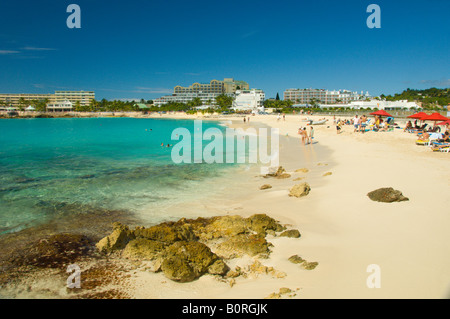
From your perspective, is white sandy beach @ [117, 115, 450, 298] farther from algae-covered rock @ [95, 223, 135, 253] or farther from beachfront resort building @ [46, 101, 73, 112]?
beachfront resort building @ [46, 101, 73, 112]

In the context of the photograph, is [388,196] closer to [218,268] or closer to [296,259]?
[296,259]

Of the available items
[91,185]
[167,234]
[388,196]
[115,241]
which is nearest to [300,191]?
[388,196]

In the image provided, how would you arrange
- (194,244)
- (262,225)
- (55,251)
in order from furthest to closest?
(262,225), (55,251), (194,244)

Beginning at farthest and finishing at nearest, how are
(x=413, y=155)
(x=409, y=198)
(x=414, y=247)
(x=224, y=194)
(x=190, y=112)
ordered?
1. (x=190, y=112)
2. (x=413, y=155)
3. (x=224, y=194)
4. (x=409, y=198)
5. (x=414, y=247)

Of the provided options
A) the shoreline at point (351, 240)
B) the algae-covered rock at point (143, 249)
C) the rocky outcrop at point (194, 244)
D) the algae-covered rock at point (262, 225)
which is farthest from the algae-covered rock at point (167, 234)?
the algae-covered rock at point (262, 225)

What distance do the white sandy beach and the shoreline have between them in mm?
16

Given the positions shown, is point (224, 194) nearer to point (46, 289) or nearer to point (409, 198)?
point (409, 198)

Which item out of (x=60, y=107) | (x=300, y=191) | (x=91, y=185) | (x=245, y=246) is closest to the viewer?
(x=245, y=246)

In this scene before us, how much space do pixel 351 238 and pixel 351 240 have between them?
4.3 inches

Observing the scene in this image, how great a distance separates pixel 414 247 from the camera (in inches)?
219

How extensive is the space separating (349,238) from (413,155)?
11.4 metres

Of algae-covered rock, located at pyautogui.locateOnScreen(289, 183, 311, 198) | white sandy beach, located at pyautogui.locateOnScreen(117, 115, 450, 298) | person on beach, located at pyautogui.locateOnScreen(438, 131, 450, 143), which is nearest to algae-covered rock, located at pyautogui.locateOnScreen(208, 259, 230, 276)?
white sandy beach, located at pyautogui.locateOnScreen(117, 115, 450, 298)

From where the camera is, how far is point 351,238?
20.6ft
